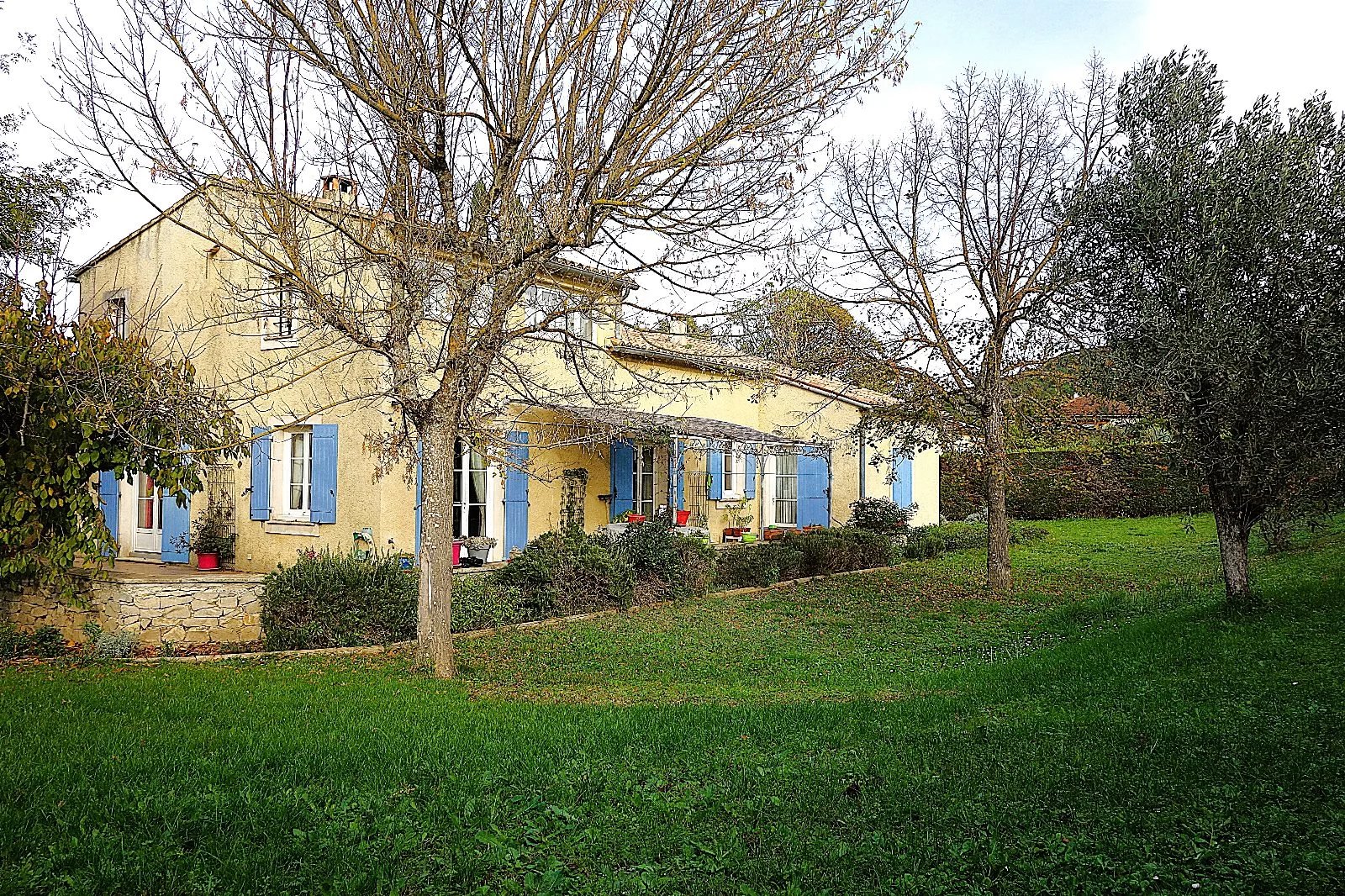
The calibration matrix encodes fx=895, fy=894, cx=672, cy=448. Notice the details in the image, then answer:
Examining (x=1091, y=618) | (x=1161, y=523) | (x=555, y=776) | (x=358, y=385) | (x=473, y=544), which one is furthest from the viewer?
(x=1161, y=523)

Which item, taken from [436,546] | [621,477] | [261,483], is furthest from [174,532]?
[436,546]

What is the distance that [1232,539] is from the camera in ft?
31.8

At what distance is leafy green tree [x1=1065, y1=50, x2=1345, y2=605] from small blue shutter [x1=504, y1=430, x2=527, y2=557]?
8.52 meters

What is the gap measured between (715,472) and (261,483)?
8062mm

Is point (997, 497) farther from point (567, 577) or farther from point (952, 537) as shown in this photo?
point (567, 577)

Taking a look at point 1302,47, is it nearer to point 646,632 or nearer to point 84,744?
point 646,632

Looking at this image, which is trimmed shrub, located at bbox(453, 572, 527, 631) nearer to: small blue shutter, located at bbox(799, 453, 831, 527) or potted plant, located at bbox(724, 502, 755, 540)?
potted plant, located at bbox(724, 502, 755, 540)

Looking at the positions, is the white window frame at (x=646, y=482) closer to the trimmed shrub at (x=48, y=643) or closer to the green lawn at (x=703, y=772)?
the green lawn at (x=703, y=772)

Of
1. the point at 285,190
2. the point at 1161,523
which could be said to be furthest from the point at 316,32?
the point at 1161,523

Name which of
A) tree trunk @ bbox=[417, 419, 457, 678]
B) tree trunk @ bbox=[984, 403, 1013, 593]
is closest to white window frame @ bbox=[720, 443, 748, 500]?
tree trunk @ bbox=[984, 403, 1013, 593]

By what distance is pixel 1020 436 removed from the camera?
14195 millimetres

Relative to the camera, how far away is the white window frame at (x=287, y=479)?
13.8 meters

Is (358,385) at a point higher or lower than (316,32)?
lower

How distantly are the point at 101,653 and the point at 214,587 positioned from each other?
189 cm
